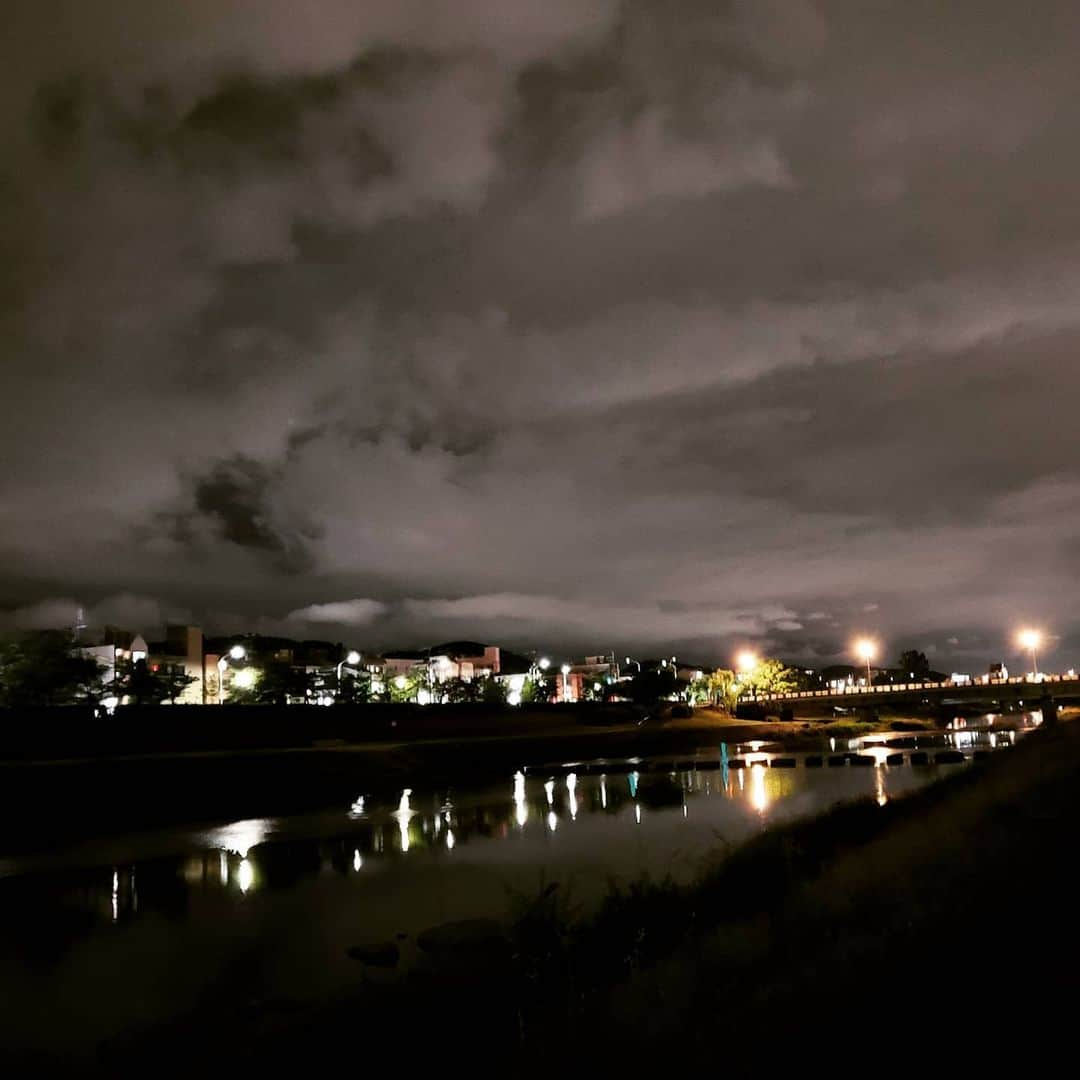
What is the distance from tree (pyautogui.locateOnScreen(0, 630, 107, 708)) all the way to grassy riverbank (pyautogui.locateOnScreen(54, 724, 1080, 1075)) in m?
61.8

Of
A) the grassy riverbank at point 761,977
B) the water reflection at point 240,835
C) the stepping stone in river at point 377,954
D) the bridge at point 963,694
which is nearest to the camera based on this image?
the grassy riverbank at point 761,977

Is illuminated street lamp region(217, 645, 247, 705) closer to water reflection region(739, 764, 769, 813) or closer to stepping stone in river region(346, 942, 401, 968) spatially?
water reflection region(739, 764, 769, 813)

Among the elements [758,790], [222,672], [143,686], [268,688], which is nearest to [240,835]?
[758,790]

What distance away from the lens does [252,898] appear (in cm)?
2706

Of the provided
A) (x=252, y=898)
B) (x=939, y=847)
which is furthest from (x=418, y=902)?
(x=939, y=847)

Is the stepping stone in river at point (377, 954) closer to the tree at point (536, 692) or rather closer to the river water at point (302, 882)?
the river water at point (302, 882)

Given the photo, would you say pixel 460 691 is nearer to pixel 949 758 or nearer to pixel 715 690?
pixel 715 690

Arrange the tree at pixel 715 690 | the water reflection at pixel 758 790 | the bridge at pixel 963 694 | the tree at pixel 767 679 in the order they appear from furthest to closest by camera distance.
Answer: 1. the tree at pixel 767 679
2. the tree at pixel 715 690
3. the bridge at pixel 963 694
4. the water reflection at pixel 758 790

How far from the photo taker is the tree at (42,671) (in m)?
71.6

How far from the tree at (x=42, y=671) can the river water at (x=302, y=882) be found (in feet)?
115

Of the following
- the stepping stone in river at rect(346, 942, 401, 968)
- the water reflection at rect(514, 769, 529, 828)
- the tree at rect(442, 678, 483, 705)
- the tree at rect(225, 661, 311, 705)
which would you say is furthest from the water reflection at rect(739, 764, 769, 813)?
the tree at rect(442, 678, 483, 705)

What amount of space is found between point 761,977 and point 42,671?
7451 cm

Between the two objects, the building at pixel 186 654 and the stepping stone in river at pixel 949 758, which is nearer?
the stepping stone in river at pixel 949 758

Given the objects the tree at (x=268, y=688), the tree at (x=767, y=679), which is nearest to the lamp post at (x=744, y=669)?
the tree at (x=767, y=679)
